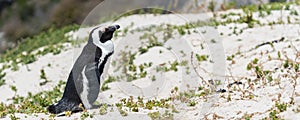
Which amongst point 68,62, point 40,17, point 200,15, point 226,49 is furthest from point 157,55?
point 40,17

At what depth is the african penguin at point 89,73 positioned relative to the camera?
7324 mm

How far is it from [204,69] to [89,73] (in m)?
3.38

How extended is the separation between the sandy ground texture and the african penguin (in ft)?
0.93

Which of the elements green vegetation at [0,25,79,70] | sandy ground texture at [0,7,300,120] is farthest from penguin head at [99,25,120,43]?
green vegetation at [0,25,79,70]

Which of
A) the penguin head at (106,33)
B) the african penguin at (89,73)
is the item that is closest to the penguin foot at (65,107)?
the african penguin at (89,73)

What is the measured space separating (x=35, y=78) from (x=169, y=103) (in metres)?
5.12

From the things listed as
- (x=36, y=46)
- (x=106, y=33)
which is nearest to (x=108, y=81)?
(x=106, y=33)

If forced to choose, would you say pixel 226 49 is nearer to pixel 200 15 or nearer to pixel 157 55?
pixel 157 55

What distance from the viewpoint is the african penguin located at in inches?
288

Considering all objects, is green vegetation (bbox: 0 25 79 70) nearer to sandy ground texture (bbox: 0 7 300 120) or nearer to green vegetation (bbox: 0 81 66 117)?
sandy ground texture (bbox: 0 7 300 120)

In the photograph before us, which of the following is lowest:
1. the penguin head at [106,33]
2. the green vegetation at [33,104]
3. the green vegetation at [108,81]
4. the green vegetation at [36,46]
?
the green vegetation at [33,104]

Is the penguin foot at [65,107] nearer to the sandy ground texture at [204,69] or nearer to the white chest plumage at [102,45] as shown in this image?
the sandy ground texture at [204,69]

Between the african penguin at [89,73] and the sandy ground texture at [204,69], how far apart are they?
0.93ft

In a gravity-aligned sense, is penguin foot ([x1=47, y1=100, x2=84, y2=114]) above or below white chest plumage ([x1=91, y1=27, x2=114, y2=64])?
below
